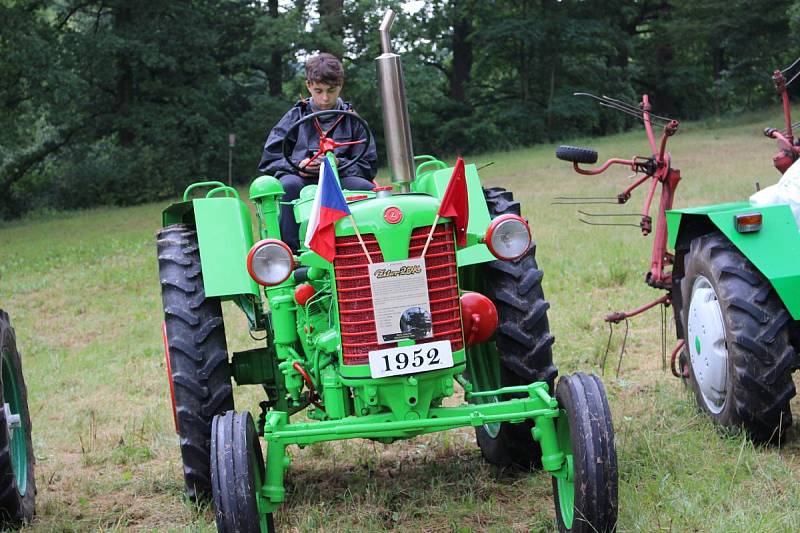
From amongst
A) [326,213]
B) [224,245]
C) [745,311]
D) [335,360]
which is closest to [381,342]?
[335,360]

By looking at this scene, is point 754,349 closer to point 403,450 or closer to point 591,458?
point 591,458

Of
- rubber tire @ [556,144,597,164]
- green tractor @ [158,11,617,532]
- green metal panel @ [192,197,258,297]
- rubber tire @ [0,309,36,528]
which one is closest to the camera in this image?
green tractor @ [158,11,617,532]

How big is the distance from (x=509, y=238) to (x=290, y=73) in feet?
103

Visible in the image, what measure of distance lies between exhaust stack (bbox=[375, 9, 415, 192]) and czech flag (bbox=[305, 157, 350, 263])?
0.44 metres

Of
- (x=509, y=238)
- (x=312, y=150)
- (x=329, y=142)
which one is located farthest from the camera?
(x=312, y=150)

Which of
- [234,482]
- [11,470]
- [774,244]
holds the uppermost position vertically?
[774,244]

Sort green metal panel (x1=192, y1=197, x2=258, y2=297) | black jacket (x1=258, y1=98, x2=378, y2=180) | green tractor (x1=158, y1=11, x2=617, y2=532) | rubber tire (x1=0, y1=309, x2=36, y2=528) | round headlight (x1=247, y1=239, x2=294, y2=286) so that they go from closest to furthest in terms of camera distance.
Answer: green tractor (x1=158, y1=11, x2=617, y2=532)
round headlight (x1=247, y1=239, x2=294, y2=286)
rubber tire (x1=0, y1=309, x2=36, y2=528)
green metal panel (x1=192, y1=197, x2=258, y2=297)
black jacket (x1=258, y1=98, x2=378, y2=180)

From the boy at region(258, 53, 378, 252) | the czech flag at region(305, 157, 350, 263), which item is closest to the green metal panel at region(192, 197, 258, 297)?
the boy at region(258, 53, 378, 252)

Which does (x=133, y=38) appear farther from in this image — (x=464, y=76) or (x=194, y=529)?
(x=194, y=529)

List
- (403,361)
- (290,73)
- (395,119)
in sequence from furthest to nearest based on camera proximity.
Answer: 1. (290,73)
2. (395,119)
3. (403,361)

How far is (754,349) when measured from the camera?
4242 millimetres

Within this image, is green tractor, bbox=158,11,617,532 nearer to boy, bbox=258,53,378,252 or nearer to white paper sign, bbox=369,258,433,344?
white paper sign, bbox=369,258,433,344

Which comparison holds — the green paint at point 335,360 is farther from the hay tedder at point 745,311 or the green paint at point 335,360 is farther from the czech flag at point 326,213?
the hay tedder at point 745,311

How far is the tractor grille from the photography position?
3541 millimetres
